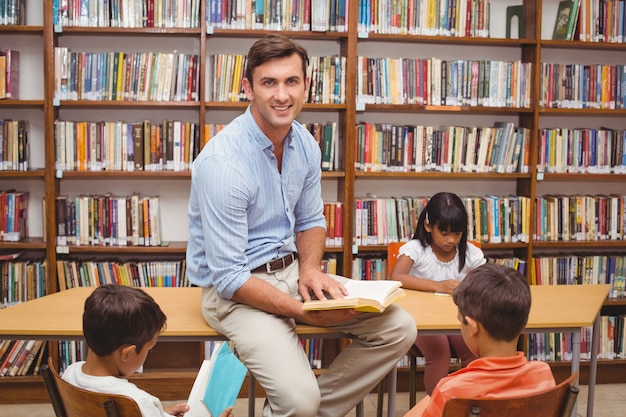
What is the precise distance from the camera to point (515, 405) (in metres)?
1.61

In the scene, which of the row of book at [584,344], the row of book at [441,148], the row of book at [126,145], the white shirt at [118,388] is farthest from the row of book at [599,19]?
the white shirt at [118,388]

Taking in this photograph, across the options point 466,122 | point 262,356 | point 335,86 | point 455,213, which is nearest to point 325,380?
point 262,356

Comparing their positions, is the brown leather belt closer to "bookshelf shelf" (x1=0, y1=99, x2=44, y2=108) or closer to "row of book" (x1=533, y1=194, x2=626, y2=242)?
"bookshelf shelf" (x1=0, y1=99, x2=44, y2=108)

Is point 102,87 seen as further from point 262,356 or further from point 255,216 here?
point 262,356

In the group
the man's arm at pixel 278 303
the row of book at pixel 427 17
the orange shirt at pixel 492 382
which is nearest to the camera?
the orange shirt at pixel 492 382

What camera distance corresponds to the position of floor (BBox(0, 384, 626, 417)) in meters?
3.62

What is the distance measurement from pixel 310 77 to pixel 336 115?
0.38m

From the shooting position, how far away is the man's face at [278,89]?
2.50 metres

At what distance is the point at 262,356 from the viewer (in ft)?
7.39

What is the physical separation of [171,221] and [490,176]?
170 centimetres

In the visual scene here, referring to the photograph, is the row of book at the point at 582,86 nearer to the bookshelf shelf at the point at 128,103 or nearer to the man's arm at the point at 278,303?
the bookshelf shelf at the point at 128,103

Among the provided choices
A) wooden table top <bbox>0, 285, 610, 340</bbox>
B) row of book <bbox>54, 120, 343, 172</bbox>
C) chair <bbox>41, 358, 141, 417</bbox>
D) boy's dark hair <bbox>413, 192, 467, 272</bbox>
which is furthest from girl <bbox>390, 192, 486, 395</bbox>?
chair <bbox>41, 358, 141, 417</bbox>

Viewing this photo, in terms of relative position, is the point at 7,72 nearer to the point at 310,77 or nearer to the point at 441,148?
the point at 310,77

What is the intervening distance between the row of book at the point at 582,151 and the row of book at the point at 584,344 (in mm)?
823
